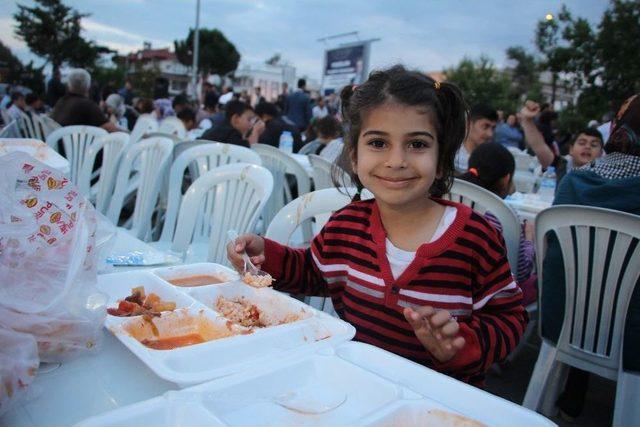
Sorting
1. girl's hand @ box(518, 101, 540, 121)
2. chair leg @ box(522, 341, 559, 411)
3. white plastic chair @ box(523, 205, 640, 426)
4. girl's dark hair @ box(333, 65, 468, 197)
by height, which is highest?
girl's hand @ box(518, 101, 540, 121)

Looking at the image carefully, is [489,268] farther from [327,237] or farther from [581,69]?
[581,69]

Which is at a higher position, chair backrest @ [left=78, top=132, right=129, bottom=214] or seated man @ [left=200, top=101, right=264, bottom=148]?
seated man @ [left=200, top=101, right=264, bottom=148]

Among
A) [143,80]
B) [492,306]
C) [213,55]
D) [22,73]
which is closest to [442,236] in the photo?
[492,306]

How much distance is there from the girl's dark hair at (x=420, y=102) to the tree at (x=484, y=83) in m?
30.3

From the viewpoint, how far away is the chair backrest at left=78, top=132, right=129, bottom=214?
3.99 metres

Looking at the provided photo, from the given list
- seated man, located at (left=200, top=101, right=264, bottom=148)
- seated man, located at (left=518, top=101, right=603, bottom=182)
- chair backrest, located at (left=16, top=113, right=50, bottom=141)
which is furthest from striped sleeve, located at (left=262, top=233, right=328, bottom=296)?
chair backrest, located at (left=16, top=113, right=50, bottom=141)

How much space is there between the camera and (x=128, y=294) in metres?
Result: 1.39

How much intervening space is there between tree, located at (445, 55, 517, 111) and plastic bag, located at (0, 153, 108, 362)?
3131cm

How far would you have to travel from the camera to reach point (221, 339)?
105cm

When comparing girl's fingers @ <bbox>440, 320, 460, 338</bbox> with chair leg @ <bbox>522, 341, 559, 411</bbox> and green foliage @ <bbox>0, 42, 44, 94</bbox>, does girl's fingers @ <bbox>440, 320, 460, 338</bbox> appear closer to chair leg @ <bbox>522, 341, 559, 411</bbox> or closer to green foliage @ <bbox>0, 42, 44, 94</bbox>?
chair leg @ <bbox>522, 341, 559, 411</bbox>

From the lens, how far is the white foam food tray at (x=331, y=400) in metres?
0.78

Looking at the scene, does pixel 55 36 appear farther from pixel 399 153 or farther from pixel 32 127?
pixel 399 153

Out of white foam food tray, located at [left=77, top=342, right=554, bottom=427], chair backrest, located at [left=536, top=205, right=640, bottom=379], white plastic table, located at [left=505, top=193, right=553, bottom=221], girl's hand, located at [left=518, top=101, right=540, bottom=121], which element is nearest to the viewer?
white foam food tray, located at [left=77, top=342, right=554, bottom=427]

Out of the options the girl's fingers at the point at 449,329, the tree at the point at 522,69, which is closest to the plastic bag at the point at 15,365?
the girl's fingers at the point at 449,329
